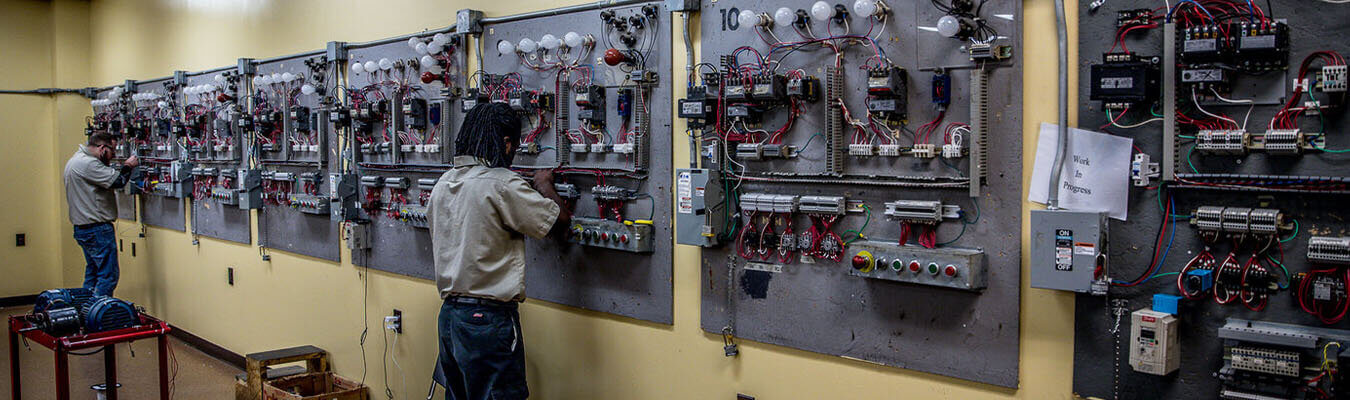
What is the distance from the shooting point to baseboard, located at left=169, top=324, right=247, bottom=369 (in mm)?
6414

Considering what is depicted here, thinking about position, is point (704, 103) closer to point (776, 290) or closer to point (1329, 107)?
point (776, 290)

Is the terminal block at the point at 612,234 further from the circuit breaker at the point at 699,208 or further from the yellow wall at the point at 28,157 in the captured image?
the yellow wall at the point at 28,157

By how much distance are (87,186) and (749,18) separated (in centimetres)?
576

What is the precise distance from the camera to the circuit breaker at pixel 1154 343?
2.29 m

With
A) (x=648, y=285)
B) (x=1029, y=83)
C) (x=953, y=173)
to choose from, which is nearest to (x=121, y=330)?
(x=648, y=285)

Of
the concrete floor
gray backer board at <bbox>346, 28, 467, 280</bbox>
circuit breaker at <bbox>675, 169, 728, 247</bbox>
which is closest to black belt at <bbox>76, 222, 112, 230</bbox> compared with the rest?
the concrete floor

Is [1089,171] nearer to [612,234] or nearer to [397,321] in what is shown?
[612,234]

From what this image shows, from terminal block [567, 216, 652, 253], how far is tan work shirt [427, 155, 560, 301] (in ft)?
0.71

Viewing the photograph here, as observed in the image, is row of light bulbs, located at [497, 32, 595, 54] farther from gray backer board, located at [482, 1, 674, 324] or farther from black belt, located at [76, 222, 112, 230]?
black belt, located at [76, 222, 112, 230]

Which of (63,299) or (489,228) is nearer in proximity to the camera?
(489,228)

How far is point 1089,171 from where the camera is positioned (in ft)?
8.07

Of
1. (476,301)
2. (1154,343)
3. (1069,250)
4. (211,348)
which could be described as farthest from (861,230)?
(211,348)

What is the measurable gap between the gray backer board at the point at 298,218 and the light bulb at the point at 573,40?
218cm

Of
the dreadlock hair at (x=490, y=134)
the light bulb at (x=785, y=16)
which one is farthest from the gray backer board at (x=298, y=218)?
the light bulb at (x=785, y=16)
